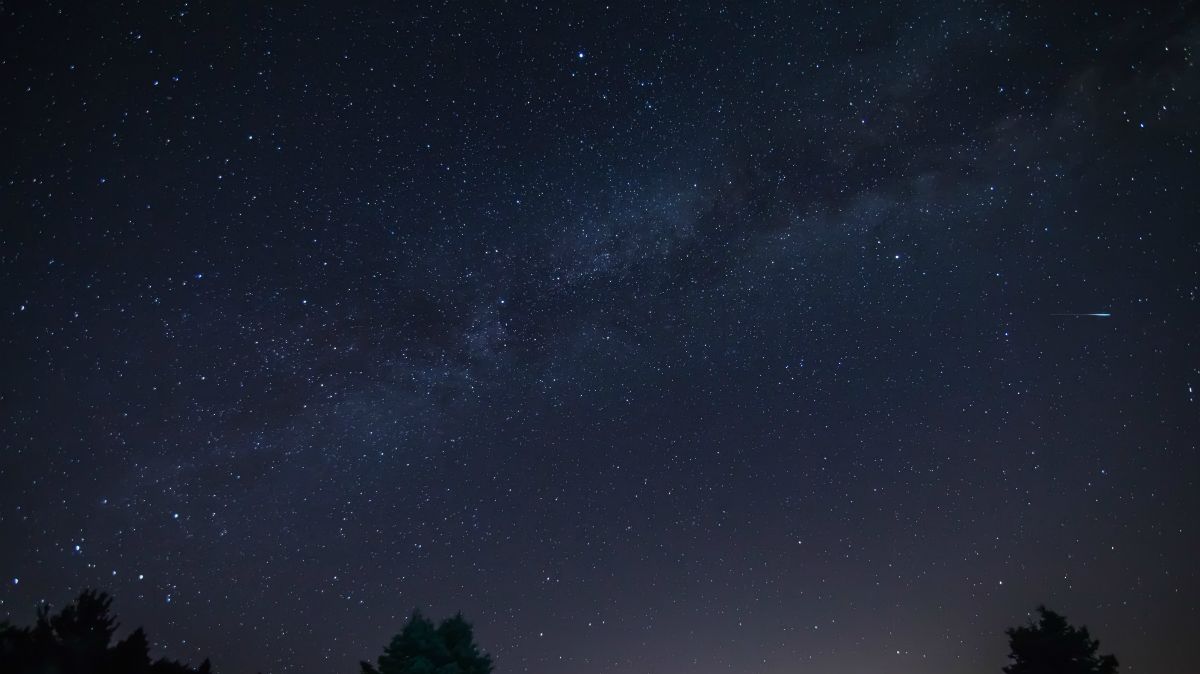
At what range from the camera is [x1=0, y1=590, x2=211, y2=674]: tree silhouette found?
423 centimetres

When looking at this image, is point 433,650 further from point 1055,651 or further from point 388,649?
point 1055,651

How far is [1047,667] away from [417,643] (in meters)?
11.2

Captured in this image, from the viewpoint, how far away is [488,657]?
27.2 ft

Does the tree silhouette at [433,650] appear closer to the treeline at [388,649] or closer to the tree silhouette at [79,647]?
the treeline at [388,649]

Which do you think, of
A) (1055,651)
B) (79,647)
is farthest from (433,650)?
(1055,651)

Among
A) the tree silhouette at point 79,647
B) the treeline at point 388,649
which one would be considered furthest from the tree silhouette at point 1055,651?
the tree silhouette at point 79,647

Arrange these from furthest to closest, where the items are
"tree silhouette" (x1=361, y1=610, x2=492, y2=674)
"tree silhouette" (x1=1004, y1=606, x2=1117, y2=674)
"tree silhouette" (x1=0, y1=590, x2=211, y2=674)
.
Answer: "tree silhouette" (x1=1004, y1=606, x2=1117, y2=674), "tree silhouette" (x1=361, y1=610, x2=492, y2=674), "tree silhouette" (x1=0, y1=590, x2=211, y2=674)

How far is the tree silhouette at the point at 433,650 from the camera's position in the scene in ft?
26.0

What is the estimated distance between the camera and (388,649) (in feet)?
26.5

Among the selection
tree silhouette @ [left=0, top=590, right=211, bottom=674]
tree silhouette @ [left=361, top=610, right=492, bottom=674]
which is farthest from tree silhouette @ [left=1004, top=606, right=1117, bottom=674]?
tree silhouette @ [left=0, top=590, right=211, bottom=674]

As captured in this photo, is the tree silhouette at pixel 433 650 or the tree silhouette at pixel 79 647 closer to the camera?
the tree silhouette at pixel 79 647

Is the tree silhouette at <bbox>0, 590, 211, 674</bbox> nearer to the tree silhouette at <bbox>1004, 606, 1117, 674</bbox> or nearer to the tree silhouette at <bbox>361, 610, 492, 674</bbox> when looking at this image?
the tree silhouette at <bbox>361, 610, 492, 674</bbox>

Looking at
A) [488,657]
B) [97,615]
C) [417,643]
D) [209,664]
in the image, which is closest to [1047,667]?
[488,657]

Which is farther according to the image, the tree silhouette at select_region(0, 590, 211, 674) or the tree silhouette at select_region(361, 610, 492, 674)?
the tree silhouette at select_region(361, 610, 492, 674)
